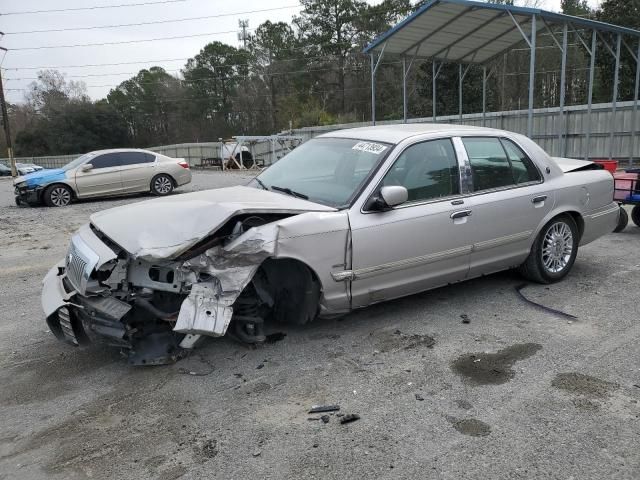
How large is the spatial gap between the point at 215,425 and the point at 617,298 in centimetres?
409

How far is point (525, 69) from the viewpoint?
34031 mm

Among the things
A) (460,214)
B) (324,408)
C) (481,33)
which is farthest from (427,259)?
(481,33)

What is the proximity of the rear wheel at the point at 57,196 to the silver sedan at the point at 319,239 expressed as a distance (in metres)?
10.6

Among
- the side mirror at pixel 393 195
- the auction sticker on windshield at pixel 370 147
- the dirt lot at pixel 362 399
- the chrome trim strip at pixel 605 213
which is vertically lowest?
the dirt lot at pixel 362 399

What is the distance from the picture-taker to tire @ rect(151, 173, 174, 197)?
15188 mm

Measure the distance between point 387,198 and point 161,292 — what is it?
185cm

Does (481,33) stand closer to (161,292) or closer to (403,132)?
(403,132)

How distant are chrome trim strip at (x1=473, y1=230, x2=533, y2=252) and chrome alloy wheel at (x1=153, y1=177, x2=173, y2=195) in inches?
474

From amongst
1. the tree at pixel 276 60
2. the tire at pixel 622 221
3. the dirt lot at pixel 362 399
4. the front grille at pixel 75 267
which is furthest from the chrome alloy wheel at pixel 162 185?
the tree at pixel 276 60

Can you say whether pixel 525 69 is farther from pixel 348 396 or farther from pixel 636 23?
pixel 348 396

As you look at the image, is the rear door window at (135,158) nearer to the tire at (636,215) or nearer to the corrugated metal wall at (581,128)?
the corrugated metal wall at (581,128)

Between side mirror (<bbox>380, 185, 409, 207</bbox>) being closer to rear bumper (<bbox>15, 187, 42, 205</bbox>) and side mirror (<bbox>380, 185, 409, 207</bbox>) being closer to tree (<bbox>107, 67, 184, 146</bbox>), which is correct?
rear bumper (<bbox>15, 187, 42, 205</bbox>)

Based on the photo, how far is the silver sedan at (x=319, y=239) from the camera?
369 centimetres

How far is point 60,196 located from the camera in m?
13.9
